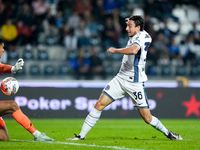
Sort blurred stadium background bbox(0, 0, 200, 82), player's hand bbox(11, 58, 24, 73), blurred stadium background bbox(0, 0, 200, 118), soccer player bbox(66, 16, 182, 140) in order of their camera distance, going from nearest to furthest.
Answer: player's hand bbox(11, 58, 24, 73) → soccer player bbox(66, 16, 182, 140) → blurred stadium background bbox(0, 0, 200, 118) → blurred stadium background bbox(0, 0, 200, 82)

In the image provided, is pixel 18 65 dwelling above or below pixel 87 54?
above

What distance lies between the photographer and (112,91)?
6.89 meters

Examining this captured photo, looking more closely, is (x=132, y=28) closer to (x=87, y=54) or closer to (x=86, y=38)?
(x=87, y=54)

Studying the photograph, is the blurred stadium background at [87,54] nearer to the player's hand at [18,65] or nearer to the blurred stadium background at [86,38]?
the blurred stadium background at [86,38]

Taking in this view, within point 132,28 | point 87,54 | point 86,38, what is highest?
point 132,28

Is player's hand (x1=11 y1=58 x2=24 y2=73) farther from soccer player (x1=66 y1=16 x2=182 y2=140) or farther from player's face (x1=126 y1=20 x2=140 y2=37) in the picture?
player's face (x1=126 y1=20 x2=140 y2=37)

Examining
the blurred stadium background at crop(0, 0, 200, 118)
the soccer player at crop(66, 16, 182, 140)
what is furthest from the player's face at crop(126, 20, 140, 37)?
the blurred stadium background at crop(0, 0, 200, 118)

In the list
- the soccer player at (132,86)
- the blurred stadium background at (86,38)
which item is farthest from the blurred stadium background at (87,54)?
the soccer player at (132,86)

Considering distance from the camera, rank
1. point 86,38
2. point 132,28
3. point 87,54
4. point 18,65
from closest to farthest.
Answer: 1. point 18,65
2. point 132,28
3. point 87,54
4. point 86,38

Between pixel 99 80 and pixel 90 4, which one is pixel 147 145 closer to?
pixel 99 80

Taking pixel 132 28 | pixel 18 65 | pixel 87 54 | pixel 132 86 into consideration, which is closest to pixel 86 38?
pixel 87 54

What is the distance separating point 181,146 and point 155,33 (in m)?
10.4

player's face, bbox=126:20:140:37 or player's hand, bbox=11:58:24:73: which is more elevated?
player's face, bbox=126:20:140:37

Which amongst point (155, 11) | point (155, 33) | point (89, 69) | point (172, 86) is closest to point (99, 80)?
point (89, 69)
